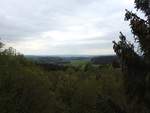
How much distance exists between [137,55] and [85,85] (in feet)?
162

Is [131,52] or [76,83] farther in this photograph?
[76,83]

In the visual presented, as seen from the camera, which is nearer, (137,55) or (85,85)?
(137,55)

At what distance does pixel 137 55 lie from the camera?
61.0ft

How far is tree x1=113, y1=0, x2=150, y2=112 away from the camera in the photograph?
60.0 feet

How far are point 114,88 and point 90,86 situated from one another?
506 cm

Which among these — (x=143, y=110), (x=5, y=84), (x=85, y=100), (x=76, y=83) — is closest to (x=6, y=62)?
(x=5, y=84)

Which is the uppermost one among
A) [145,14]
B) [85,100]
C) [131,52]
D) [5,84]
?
[145,14]

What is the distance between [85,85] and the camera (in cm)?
6769

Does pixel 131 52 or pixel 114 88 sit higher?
pixel 131 52

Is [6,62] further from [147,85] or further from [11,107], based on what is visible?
[147,85]

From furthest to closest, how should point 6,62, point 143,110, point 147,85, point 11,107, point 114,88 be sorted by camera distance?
point 114,88 < point 6,62 < point 11,107 < point 143,110 < point 147,85

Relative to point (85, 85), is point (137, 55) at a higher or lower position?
higher

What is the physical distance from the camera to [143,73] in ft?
60.2

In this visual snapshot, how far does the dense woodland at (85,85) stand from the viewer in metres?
18.5
